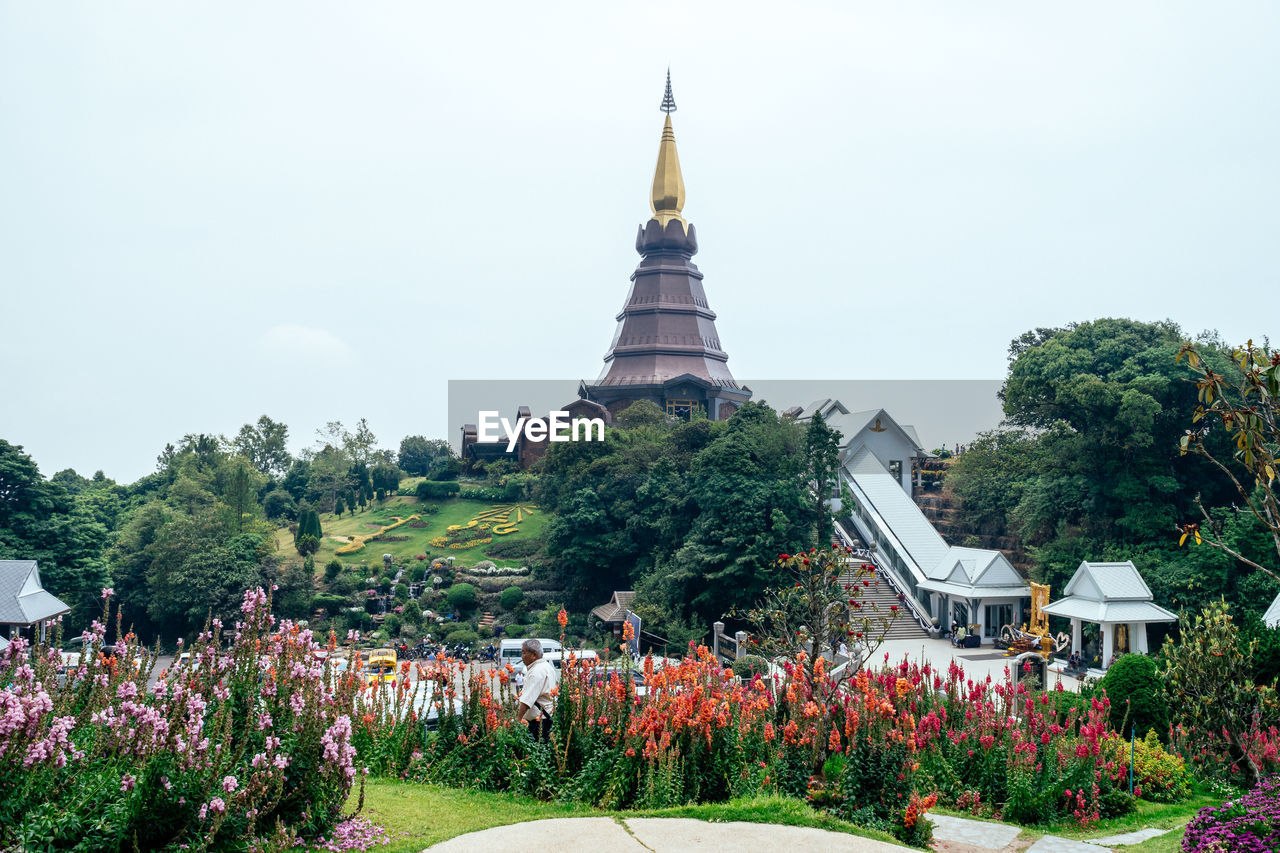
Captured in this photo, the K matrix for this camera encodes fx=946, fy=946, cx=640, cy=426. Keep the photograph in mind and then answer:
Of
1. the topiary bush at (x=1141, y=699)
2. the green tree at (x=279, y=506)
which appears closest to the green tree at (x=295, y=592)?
the green tree at (x=279, y=506)

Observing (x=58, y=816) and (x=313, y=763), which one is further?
(x=313, y=763)

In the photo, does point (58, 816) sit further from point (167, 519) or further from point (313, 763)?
point (167, 519)

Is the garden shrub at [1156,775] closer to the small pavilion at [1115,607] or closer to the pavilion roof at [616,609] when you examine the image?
the small pavilion at [1115,607]

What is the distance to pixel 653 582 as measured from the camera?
28.0 metres

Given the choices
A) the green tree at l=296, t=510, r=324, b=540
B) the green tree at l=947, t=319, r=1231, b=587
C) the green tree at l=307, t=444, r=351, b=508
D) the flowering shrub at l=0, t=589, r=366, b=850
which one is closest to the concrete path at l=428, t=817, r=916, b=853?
the flowering shrub at l=0, t=589, r=366, b=850

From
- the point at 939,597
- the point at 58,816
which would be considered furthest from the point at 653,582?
the point at 58,816

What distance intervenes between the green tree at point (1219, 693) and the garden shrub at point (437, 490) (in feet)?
125

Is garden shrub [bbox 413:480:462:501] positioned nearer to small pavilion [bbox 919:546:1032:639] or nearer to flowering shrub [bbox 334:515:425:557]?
flowering shrub [bbox 334:515:425:557]

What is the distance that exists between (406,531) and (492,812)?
35.8m

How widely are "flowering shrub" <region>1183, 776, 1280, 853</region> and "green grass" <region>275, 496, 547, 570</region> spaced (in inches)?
1184

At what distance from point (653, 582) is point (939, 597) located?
821 centimetres

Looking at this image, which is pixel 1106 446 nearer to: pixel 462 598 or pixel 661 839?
pixel 462 598

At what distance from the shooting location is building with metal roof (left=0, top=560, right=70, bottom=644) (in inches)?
947

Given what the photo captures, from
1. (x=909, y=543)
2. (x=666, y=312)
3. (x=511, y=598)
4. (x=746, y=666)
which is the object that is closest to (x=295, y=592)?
(x=511, y=598)
